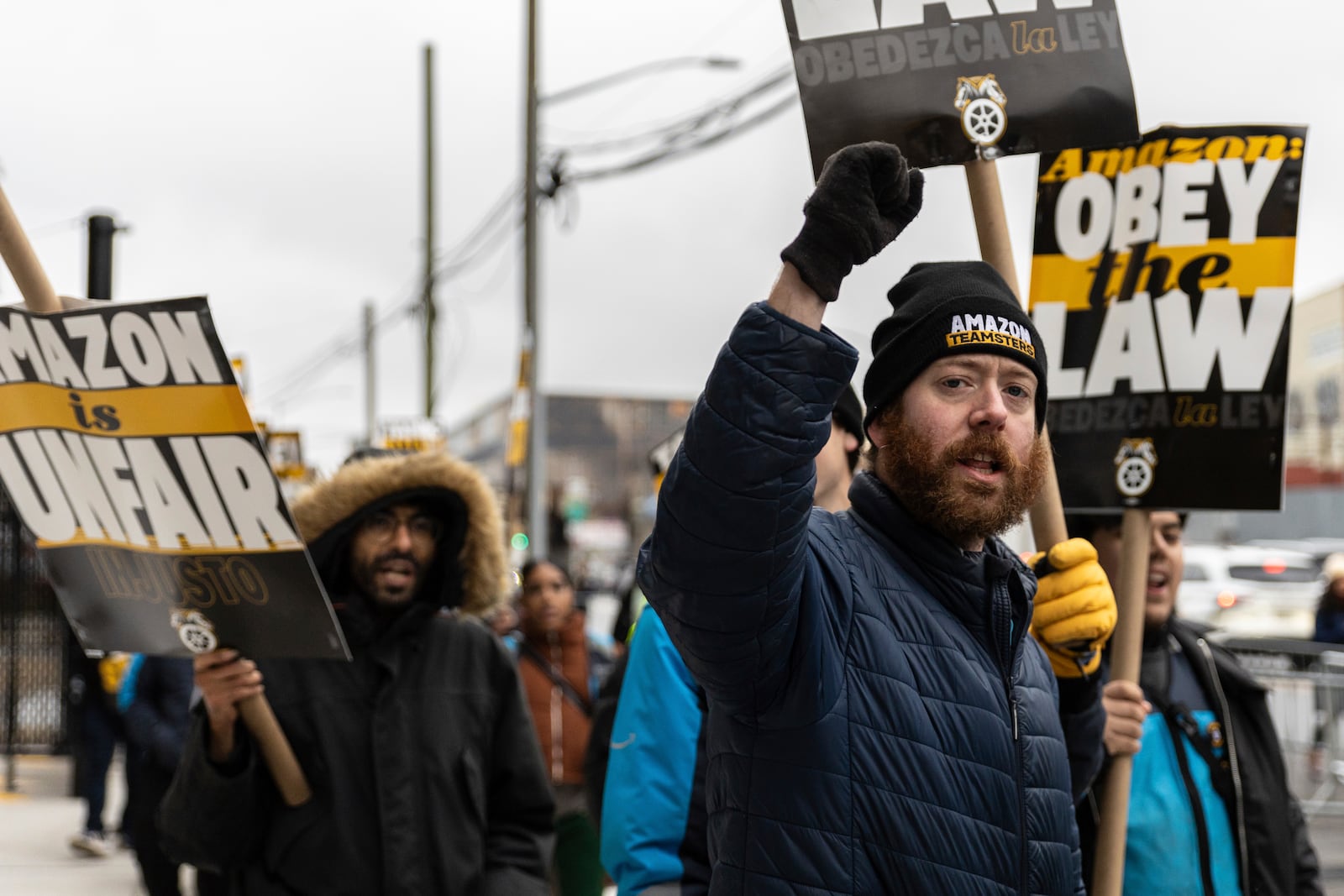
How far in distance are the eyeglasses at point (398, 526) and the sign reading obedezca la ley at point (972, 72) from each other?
73.2 inches

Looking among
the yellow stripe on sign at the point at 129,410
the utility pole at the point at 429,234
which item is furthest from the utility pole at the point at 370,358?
the yellow stripe on sign at the point at 129,410

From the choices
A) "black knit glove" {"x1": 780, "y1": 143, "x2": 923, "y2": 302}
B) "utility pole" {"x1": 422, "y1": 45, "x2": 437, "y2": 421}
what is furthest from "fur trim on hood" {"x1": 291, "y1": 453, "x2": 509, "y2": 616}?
"utility pole" {"x1": 422, "y1": 45, "x2": 437, "y2": 421}

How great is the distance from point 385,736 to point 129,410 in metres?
1.07

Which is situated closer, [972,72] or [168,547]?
[972,72]

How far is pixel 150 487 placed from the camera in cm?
290

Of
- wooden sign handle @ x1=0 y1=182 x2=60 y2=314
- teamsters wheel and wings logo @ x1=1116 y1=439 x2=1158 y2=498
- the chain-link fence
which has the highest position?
wooden sign handle @ x1=0 y1=182 x2=60 y2=314

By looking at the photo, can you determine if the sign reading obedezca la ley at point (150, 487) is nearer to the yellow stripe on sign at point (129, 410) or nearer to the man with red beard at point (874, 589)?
the yellow stripe on sign at point (129, 410)

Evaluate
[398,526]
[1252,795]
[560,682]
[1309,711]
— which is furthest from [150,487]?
[1309,711]

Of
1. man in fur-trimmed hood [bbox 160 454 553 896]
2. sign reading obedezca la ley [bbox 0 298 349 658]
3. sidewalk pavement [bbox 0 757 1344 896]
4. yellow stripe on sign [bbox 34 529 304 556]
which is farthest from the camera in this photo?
sidewalk pavement [bbox 0 757 1344 896]

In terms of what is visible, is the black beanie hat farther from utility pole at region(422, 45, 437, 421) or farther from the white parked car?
the white parked car

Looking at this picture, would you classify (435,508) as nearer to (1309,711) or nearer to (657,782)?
(657,782)

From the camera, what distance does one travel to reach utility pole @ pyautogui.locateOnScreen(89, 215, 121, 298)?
3354 millimetres

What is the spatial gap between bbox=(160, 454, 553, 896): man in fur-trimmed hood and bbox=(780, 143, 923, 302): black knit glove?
188 cm

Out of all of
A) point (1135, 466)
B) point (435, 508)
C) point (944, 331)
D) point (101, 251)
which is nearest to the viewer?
point (944, 331)
